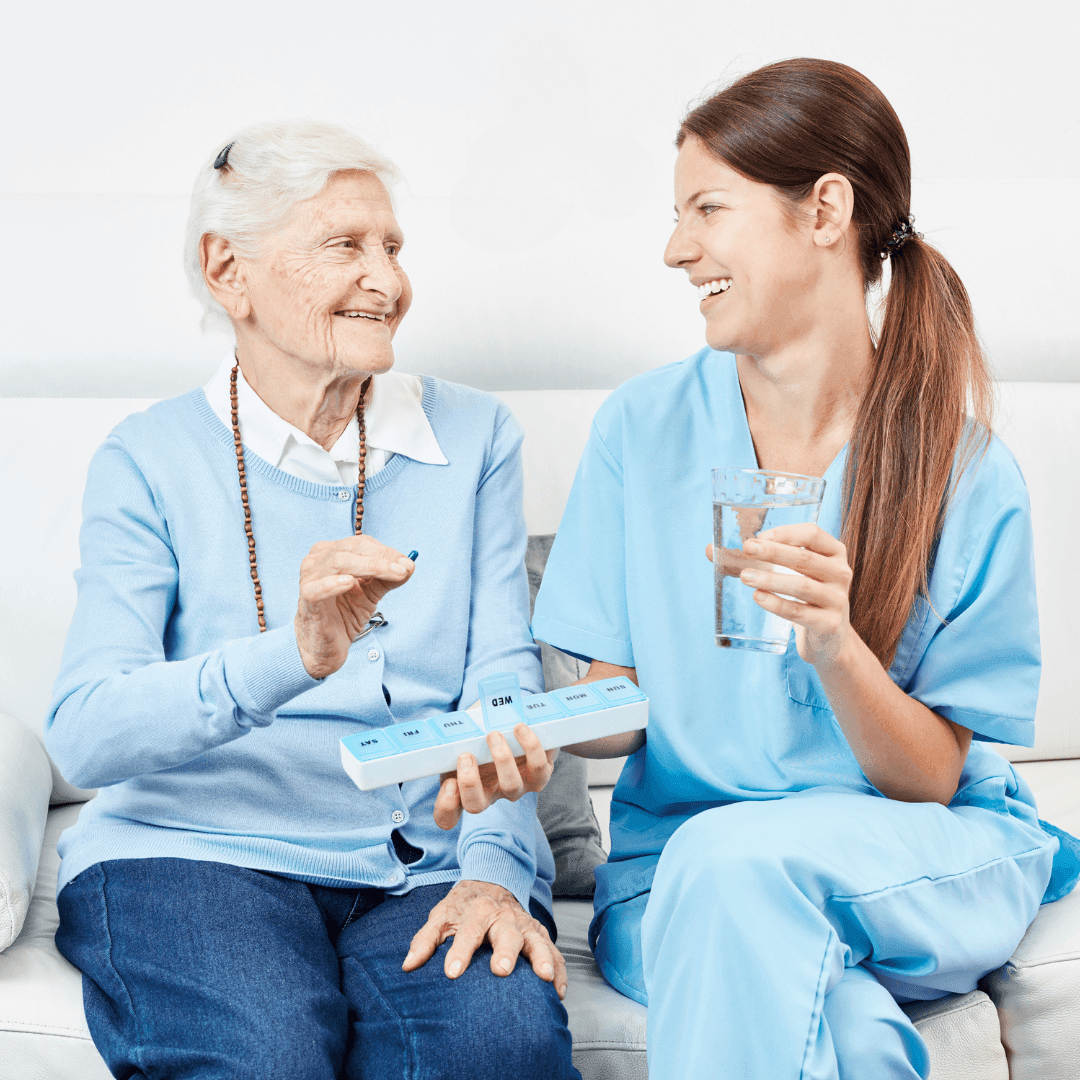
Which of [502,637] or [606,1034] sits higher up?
[502,637]

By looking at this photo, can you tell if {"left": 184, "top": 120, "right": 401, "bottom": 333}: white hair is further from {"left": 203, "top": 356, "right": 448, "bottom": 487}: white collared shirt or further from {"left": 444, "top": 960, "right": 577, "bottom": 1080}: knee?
{"left": 444, "top": 960, "right": 577, "bottom": 1080}: knee

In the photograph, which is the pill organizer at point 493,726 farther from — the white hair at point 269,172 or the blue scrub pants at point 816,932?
the white hair at point 269,172

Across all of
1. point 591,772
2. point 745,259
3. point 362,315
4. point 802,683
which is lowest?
point 591,772

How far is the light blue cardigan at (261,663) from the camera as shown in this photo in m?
1.21

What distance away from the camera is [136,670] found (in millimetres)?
1234

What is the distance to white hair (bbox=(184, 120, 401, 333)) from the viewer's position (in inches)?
54.6

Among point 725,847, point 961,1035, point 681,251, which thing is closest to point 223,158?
point 681,251

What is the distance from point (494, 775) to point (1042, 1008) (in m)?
0.61

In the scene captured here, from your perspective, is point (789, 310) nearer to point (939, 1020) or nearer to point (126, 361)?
point (939, 1020)

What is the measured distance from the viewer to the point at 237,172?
141 cm

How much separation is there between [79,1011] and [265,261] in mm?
895

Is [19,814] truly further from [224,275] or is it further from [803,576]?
[803,576]

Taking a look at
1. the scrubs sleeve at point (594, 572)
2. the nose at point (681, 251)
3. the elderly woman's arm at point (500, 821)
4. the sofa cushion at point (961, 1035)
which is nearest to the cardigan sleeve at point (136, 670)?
the elderly woman's arm at point (500, 821)

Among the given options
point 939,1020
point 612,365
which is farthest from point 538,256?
point 939,1020
